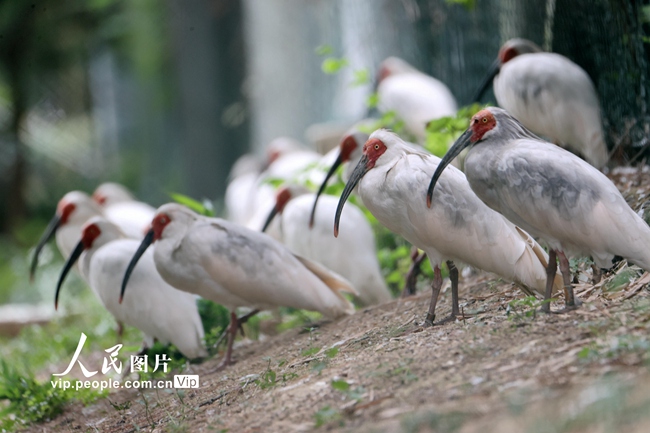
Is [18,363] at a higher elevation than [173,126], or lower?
lower

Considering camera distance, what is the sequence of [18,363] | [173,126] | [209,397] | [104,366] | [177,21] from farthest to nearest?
1. [173,126]
2. [177,21]
3. [18,363]
4. [104,366]
5. [209,397]

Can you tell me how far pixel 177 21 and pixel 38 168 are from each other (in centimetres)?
658

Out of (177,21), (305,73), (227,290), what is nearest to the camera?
(227,290)

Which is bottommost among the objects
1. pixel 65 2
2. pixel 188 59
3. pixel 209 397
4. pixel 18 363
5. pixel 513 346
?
pixel 18 363

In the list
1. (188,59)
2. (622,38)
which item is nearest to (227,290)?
(622,38)

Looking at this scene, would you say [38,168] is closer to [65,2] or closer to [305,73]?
[65,2]

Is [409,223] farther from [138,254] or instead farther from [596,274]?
[138,254]

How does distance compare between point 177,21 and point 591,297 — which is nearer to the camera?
point 591,297

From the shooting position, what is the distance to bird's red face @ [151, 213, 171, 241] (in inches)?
257

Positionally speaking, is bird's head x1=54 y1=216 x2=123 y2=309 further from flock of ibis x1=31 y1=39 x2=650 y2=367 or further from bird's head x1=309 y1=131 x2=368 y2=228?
bird's head x1=309 y1=131 x2=368 y2=228

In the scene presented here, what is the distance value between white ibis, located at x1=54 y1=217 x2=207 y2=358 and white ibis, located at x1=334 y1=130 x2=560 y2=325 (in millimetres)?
2229

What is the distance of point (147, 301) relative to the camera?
6758 mm

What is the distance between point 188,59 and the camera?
52.5ft

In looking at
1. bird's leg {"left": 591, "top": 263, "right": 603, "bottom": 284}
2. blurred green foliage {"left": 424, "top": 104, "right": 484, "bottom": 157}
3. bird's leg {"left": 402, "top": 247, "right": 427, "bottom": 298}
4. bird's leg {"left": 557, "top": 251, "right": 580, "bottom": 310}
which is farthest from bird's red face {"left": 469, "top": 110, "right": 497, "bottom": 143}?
bird's leg {"left": 402, "top": 247, "right": 427, "bottom": 298}
